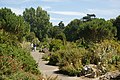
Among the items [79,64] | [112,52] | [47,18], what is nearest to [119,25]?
[112,52]

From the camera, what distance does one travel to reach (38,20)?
100 metres

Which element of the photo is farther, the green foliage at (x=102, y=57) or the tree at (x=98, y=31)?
the tree at (x=98, y=31)

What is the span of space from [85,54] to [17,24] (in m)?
26.3

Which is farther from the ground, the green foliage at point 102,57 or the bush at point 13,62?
the bush at point 13,62

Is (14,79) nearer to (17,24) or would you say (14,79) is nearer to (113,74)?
(113,74)

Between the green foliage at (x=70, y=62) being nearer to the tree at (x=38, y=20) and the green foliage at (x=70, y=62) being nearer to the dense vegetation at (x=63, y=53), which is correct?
the dense vegetation at (x=63, y=53)

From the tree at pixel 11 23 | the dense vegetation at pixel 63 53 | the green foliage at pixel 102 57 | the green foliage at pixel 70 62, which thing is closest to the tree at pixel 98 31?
the dense vegetation at pixel 63 53

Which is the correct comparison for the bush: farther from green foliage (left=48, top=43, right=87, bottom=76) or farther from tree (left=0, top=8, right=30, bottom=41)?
tree (left=0, top=8, right=30, bottom=41)

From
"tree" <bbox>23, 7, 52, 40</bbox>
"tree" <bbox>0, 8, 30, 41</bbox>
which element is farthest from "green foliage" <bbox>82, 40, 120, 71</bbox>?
"tree" <bbox>23, 7, 52, 40</bbox>

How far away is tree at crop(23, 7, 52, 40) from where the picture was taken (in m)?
92.7

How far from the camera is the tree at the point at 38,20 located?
92706 millimetres

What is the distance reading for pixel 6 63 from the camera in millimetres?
12117

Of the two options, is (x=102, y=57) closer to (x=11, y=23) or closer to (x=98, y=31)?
(x=11, y=23)

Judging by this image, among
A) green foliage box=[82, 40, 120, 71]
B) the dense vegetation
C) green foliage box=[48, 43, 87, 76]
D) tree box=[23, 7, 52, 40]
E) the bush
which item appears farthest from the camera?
tree box=[23, 7, 52, 40]
